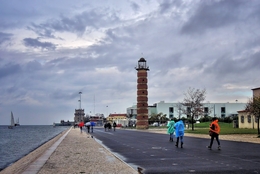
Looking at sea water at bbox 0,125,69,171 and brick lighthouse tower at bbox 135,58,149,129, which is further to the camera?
brick lighthouse tower at bbox 135,58,149,129

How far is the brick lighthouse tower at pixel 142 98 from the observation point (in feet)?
275

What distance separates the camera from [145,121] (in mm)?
83938

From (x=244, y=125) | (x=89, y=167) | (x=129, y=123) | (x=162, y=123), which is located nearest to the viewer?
(x=89, y=167)

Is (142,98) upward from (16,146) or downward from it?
upward

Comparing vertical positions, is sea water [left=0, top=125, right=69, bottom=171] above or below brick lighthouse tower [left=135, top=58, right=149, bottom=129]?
below

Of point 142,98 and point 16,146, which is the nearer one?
point 16,146

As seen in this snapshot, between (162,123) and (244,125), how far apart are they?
6313 cm

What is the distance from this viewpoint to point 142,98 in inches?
3332

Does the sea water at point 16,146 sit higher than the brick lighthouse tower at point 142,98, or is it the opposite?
the brick lighthouse tower at point 142,98

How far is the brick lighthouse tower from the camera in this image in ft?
275

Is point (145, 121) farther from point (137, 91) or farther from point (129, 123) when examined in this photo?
point (129, 123)

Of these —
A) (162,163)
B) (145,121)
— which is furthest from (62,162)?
(145,121)

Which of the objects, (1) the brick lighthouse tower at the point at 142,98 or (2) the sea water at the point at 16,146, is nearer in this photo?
(2) the sea water at the point at 16,146

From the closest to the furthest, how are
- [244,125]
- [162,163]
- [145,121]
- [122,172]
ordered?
[122,172]
[162,163]
[244,125]
[145,121]
